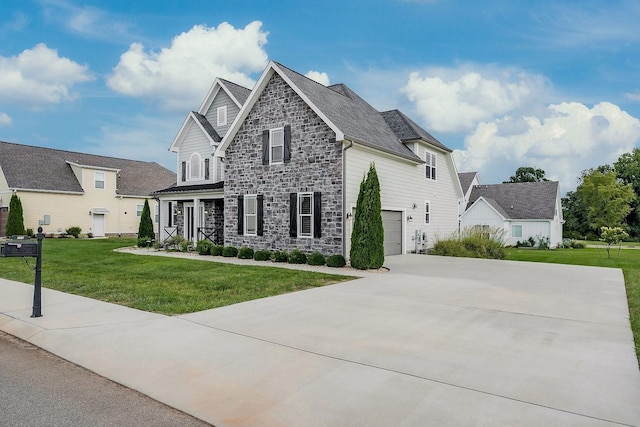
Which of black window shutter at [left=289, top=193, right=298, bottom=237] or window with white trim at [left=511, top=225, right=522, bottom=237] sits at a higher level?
Answer: black window shutter at [left=289, top=193, right=298, bottom=237]

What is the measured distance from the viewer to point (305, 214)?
1563 centimetres

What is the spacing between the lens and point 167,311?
692cm

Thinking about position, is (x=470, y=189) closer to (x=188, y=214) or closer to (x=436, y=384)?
(x=188, y=214)

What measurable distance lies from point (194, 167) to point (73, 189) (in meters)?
15.4

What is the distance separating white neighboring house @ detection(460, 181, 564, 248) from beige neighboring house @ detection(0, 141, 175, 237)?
27.4 metres

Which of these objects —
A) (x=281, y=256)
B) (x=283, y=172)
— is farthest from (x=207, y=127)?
(x=281, y=256)

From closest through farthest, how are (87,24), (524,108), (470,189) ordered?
(87,24) → (524,108) → (470,189)

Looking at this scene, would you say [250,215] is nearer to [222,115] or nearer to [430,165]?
[222,115]

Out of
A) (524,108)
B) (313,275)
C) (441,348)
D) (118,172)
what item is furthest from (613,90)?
(118,172)

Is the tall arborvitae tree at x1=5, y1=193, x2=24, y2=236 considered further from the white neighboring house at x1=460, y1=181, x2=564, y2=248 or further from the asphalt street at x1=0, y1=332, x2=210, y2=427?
the white neighboring house at x1=460, y1=181, x2=564, y2=248

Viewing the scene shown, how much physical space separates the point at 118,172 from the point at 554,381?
3701 cm

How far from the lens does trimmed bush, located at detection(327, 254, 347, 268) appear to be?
1383 cm

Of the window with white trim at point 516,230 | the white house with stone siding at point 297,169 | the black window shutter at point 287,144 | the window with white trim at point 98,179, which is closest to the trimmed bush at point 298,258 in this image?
the white house with stone siding at point 297,169

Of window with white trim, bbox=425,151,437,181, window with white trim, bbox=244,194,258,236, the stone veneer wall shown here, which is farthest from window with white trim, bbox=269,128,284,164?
window with white trim, bbox=425,151,437,181
